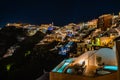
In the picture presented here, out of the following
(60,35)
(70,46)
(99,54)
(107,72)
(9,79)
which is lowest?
(9,79)

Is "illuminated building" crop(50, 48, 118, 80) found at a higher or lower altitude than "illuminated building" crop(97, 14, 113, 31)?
lower

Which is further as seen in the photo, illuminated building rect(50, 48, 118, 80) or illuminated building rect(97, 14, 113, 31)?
illuminated building rect(97, 14, 113, 31)

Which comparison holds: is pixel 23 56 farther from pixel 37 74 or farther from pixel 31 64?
pixel 37 74

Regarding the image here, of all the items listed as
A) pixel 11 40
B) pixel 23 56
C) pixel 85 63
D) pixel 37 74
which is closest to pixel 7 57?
pixel 23 56

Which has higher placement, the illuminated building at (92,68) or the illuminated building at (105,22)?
the illuminated building at (105,22)

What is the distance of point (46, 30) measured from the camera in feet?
248

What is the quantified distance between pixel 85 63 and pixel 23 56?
3912 cm

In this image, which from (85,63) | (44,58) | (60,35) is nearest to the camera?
(85,63)

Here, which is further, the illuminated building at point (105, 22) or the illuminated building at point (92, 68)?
the illuminated building at point (105, 22)

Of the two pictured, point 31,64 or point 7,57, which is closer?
point 31,64

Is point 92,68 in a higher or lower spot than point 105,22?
lower

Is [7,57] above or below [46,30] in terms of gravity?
below

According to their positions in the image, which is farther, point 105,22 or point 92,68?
point 105,22

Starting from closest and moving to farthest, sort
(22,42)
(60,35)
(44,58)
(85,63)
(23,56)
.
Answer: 1. (85,63)
2. (44,58)
3. (23,56)
4. (60,35)
5. (22,42)
